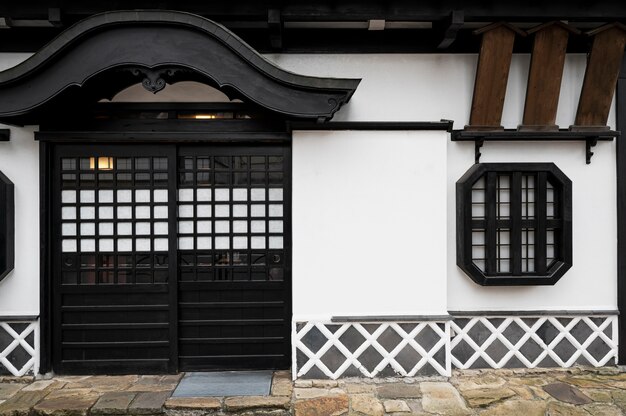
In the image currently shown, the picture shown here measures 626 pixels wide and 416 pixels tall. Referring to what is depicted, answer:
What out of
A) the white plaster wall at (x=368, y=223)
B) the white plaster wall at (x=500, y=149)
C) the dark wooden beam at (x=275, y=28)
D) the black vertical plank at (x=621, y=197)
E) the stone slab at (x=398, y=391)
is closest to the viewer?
the stone slab at (x=398, y=391)

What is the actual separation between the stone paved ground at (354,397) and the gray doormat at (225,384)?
120 millimetres

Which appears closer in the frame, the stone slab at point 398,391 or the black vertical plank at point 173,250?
the stone slab at point 398,391

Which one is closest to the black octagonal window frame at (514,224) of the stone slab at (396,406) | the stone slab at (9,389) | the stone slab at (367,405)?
the stone slab at (396,406)

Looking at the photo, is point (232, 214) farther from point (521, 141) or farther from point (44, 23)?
point (521, 141)

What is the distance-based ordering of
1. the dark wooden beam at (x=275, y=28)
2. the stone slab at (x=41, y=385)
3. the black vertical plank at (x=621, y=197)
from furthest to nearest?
the black vertical plank at (x=621, y=197)
the stone slab at (x=41, y=385)
the dark wooden beam at (x=275, y=28)

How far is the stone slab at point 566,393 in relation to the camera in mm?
4770

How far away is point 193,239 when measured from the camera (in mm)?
5527

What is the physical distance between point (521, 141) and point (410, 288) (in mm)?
2536

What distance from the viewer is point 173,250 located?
5457mm

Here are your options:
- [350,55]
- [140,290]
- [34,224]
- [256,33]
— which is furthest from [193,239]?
[350,55]

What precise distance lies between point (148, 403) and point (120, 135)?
3.36m

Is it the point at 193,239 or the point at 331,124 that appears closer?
the point at 331,124

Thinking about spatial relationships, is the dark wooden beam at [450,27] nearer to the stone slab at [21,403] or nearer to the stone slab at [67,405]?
the stone slab at [67,405]

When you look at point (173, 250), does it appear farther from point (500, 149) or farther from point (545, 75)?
point (545, 75)
